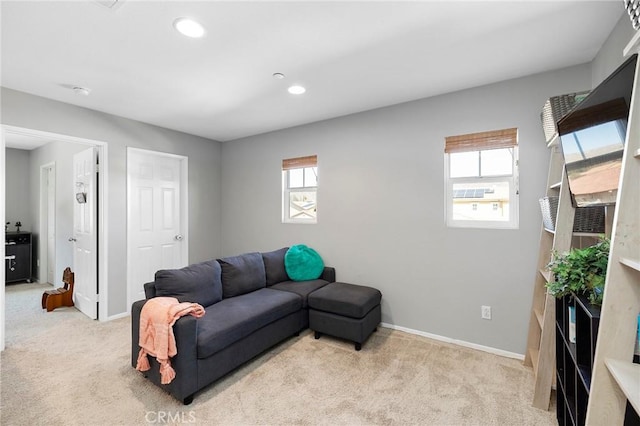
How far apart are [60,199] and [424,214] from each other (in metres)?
5.41

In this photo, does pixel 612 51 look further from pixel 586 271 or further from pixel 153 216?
pixel 153 216

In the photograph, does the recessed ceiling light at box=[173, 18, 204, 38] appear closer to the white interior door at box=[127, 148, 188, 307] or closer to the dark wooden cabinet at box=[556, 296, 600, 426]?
the white interior door at box=[127, 148, 188, 307]

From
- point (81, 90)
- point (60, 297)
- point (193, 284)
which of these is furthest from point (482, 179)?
point (60, 297)

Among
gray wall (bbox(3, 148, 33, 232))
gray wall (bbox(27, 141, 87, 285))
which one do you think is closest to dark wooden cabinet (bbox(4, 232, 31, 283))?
gray wall (bbox(27, 141, 87, 285))

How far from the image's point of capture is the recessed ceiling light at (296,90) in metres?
2.69

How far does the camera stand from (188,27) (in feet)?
5.92

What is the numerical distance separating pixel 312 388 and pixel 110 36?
2.80m

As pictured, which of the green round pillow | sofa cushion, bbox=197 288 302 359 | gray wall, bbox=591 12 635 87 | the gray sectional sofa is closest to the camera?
gray wall, bbox=591 12 635 87

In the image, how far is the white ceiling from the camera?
1.67 meters

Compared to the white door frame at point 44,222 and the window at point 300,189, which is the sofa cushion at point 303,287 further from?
the white door frame at point 44,222

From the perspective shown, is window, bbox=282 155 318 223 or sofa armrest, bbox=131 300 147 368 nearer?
sofa armrest, bbox=131 300 147 368

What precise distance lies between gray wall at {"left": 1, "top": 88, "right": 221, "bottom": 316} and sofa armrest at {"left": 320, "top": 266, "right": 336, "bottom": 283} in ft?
6.86

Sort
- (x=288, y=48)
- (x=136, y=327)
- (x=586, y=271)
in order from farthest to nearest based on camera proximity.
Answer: (x=136, y=327) → (x=288, y=48) → (x=586, y=271)

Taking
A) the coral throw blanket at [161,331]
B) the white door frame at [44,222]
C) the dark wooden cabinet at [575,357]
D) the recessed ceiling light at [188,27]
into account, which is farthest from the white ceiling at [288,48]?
the white door frame at [44,222]
